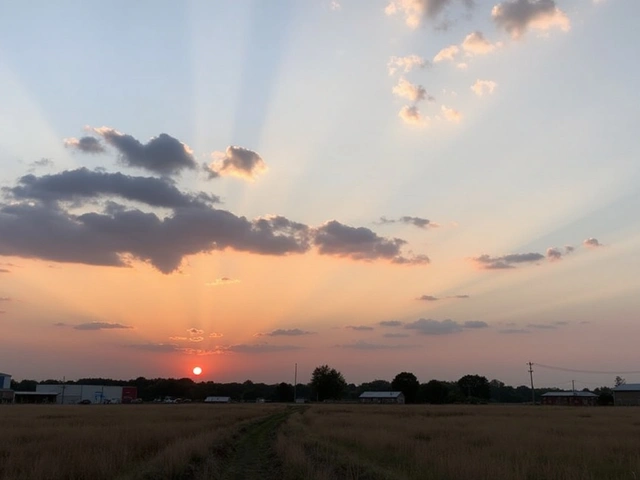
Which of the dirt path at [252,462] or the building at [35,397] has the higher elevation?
the building at [35,397]

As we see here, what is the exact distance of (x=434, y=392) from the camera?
156 meters

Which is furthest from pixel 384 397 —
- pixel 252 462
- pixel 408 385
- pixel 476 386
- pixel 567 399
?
pixel 252 462

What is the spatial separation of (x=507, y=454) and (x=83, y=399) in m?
141

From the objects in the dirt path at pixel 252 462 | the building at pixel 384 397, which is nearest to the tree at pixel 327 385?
the building at pixel 384 397

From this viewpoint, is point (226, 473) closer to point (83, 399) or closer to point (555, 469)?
point (555, 469)

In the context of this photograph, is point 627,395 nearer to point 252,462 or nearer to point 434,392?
point 434,392

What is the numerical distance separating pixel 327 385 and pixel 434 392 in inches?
1334

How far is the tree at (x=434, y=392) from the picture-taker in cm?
15325

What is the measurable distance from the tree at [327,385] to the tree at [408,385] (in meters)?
17.7

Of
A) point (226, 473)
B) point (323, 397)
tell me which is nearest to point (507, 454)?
point (226, 473)

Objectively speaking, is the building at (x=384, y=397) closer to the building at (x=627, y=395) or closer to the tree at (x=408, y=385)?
the tree at (x=408, y=385)

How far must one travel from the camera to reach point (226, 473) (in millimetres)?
17734

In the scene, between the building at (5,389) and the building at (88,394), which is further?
the building at (88,394)

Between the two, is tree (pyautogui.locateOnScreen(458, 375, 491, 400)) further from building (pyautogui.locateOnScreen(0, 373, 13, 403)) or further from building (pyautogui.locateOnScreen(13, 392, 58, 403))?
building (pyautogui.locateOnScreen(0, 373, 13, 403))
